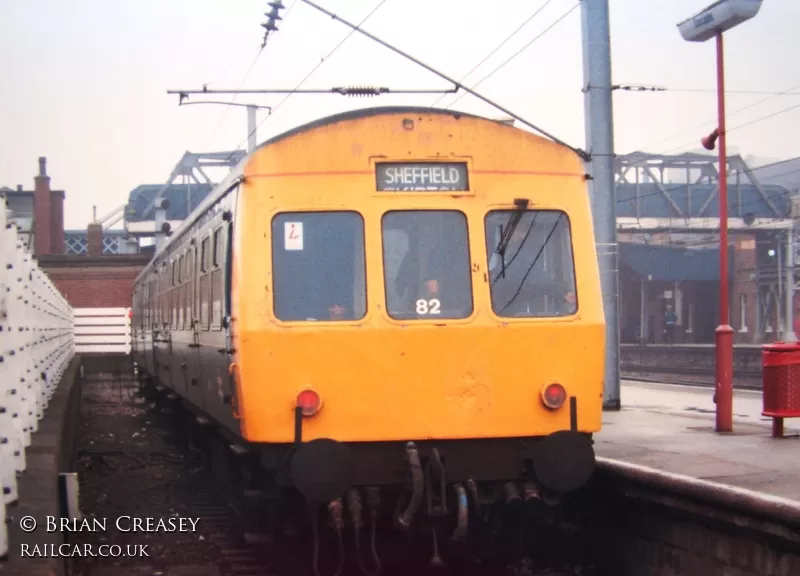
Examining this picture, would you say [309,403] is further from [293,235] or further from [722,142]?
[722,142]

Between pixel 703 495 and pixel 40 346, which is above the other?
pixel 40 346

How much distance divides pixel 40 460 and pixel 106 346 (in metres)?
28.5

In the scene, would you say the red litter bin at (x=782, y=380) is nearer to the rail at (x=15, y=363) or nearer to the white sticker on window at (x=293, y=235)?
the white sticker on window at (x=293, y=235)

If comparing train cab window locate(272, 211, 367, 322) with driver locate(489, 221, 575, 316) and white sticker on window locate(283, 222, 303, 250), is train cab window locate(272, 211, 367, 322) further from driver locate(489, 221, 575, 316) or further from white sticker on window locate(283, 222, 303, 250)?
driver locate(489, 221, 575, 316)

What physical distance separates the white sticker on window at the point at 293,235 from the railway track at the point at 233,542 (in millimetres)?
1881

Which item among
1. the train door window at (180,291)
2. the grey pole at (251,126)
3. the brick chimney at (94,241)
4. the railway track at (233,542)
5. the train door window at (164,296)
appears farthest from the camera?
the brick chimney at (94,241)

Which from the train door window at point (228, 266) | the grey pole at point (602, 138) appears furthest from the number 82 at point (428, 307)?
the grey pole at point (602, 138)

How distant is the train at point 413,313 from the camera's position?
759 centimetres

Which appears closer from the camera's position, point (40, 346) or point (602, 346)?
point (602, 346)

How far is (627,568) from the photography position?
8938 mm

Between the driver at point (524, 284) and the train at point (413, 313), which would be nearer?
the train at point (413, 313)

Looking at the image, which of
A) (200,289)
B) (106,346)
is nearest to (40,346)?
(200,289)

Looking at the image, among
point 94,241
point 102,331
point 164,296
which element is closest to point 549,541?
point 164,296

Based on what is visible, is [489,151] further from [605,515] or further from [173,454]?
A: [173,454]
